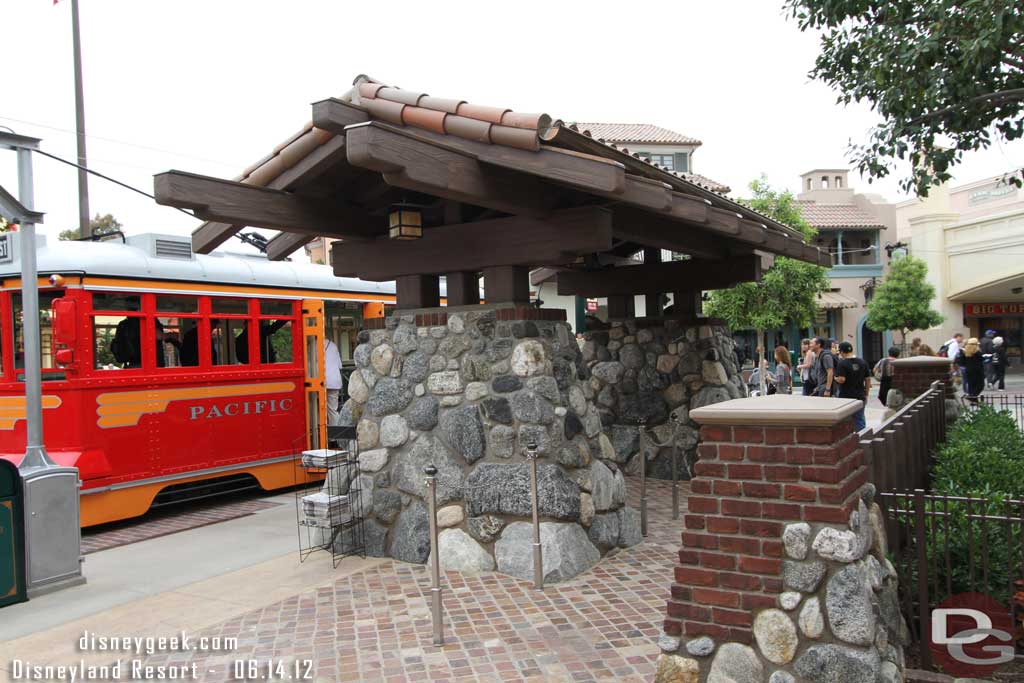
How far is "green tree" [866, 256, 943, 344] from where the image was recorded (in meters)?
28.4

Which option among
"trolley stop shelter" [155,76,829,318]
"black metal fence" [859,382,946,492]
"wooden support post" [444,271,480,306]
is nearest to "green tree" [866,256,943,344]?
"black metal fence" [859,382,946,492]

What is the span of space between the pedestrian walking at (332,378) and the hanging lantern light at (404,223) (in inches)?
158

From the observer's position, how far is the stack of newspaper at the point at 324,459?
20.9ft

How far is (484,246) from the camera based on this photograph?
6.22m

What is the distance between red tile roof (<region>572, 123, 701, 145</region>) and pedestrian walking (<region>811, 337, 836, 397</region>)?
24.3 meters

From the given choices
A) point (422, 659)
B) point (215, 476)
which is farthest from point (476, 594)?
point (215, 476)

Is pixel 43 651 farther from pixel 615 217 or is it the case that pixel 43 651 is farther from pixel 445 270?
pixel 615 217

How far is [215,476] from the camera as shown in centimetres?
852

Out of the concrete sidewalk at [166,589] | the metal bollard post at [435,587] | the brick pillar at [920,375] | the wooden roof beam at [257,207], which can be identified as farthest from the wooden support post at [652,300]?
the metal bollard post at [435,587]

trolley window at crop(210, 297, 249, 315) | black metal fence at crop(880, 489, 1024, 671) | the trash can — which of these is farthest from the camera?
trolley window at crop(210, 297, 249, 315)

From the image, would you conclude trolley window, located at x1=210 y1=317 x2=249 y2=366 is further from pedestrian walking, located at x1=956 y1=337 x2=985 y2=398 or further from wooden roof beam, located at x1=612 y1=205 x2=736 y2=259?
pedestrian walking, located at x1=956 y1=337 x2=985 y2=398

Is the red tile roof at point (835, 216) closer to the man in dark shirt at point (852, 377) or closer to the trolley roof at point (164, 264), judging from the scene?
the man in dark shirt at point (852, 377)

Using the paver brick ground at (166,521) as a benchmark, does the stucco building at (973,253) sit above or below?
above

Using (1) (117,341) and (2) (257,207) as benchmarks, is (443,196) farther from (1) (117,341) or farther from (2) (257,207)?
(1) (117,341)
